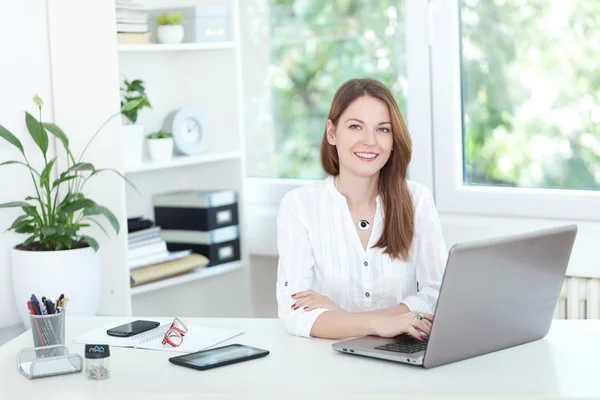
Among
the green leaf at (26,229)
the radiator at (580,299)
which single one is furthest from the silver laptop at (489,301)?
the green leaf at (26,229)

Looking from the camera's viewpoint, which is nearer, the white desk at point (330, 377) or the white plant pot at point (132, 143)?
the white desk at point (330, 377)

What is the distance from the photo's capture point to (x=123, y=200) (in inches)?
129

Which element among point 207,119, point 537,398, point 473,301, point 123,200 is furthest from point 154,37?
point 537,398

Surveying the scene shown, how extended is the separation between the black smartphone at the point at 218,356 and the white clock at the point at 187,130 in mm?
1703

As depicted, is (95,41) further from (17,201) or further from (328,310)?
(328,310)

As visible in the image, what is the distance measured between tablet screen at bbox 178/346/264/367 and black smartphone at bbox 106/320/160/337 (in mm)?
250

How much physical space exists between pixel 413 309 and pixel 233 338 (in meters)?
0.53

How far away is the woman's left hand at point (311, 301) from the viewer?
2412 millimetres

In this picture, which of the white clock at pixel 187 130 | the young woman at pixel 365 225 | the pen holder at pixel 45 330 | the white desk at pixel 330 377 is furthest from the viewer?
the white clock at pixel 187 130

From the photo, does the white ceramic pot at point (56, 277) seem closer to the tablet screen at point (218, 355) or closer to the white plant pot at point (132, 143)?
the white plant pot at point (132, 143)

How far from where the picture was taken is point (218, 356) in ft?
6.78

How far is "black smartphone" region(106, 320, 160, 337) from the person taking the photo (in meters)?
2.28

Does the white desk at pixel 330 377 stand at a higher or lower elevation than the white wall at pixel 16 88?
lower

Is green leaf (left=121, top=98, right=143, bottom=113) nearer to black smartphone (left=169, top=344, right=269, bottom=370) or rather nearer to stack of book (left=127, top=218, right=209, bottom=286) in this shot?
stack of book (left=127, top=218, right=209, bottom=286)
